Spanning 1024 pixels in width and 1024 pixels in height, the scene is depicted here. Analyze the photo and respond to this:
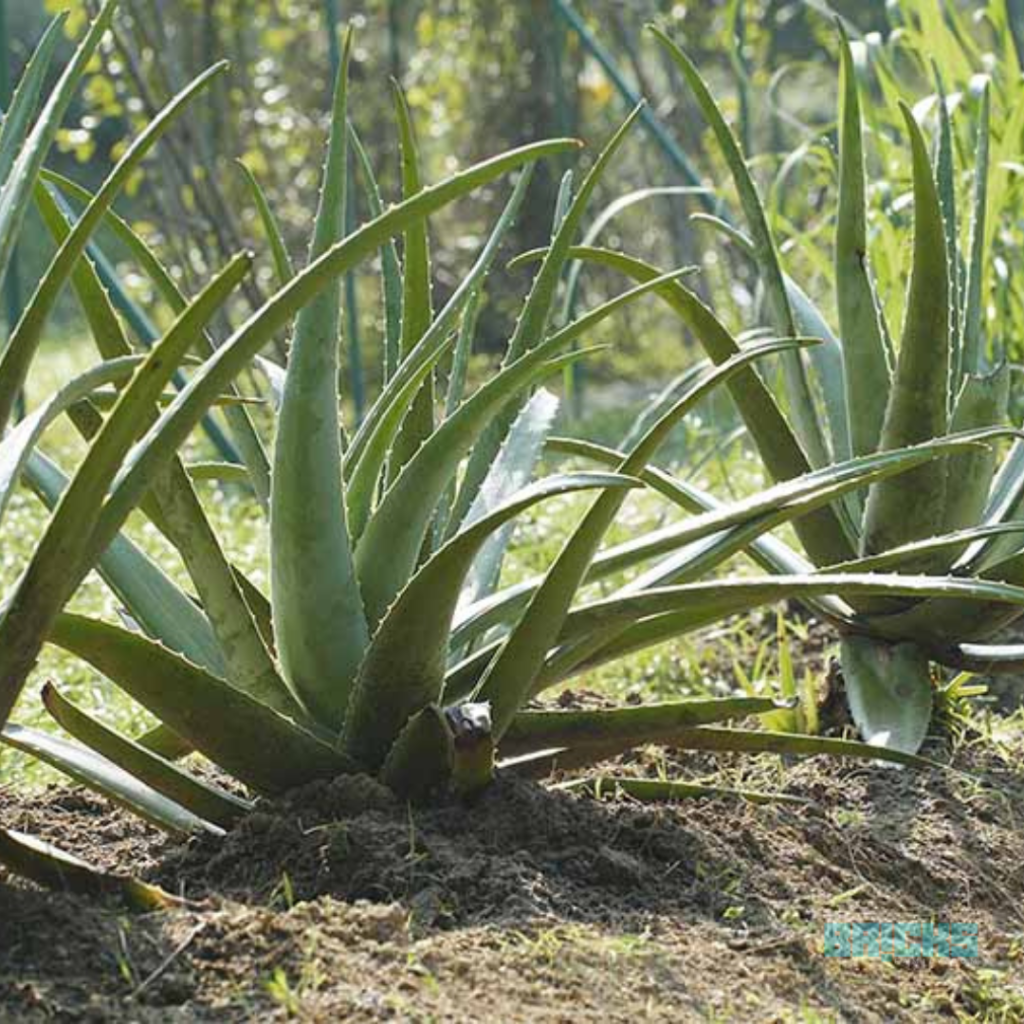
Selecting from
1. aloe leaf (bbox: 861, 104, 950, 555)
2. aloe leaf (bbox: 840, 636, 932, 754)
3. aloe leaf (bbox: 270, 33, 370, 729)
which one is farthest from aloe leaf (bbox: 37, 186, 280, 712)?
aloe leaf (bbox: 861, 104, 950, 555)

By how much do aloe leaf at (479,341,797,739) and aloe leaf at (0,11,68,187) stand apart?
626 millimetres

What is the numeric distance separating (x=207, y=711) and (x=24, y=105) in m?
0.59

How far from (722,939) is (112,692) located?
68.4 inches

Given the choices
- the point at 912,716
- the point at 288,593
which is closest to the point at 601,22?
the point at 912,716

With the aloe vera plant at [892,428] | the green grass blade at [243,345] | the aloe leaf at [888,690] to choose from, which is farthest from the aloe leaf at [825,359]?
the green grass blade at [243,345]

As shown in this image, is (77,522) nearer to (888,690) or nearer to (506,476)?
(506,476)

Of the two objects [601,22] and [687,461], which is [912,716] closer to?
[687,461]

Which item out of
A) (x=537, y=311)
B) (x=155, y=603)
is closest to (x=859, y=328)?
(x=537, y=311)

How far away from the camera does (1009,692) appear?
121 inches

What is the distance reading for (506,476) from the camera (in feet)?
7.26

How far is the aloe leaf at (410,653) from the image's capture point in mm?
1802

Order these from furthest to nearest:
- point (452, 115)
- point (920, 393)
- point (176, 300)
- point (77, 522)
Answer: point (452, 115) < point (920, 393) < point (176, 300) < point (77, 522)

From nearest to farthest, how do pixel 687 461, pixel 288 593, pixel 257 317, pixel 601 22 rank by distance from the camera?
pixel 257 317 → pixel 288 593 → pixel 687 461 → pixel 601 22

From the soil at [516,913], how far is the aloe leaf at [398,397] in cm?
32
